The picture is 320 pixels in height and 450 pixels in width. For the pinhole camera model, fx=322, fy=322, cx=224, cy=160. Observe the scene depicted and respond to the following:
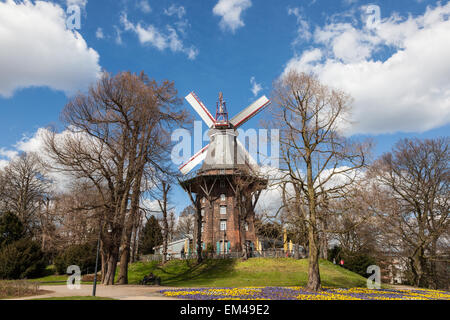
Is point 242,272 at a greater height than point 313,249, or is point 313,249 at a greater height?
point 313,249

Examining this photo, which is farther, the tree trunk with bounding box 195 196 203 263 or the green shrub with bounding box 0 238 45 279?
the tree trunk with bounding box 195 196 203 263

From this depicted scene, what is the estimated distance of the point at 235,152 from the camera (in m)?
→ 45.8

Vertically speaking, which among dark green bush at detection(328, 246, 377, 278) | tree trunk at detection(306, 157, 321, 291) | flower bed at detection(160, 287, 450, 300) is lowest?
dark green bush at detection(328, 246, 377, 278)

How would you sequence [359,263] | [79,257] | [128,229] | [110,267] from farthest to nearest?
[359,263]
[79,257]
[128,229]
[110,267]

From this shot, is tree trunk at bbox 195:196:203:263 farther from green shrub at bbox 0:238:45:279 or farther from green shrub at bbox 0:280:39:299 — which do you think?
green shrub at bbox 0:280:39:299

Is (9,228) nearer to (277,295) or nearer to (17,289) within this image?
(17,289)

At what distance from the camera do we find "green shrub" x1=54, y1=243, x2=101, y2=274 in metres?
37.8

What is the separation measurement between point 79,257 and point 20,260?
23.1ft

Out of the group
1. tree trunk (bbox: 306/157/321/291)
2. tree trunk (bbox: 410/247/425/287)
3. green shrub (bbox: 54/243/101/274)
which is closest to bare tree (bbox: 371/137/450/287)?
tree trunk (bbox: 410/247/425/287)

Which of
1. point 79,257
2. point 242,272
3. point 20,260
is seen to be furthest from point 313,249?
point 79,257

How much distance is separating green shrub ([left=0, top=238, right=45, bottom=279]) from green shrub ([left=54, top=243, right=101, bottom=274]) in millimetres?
3395

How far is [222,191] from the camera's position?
145 ft

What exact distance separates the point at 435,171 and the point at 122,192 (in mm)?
30243
